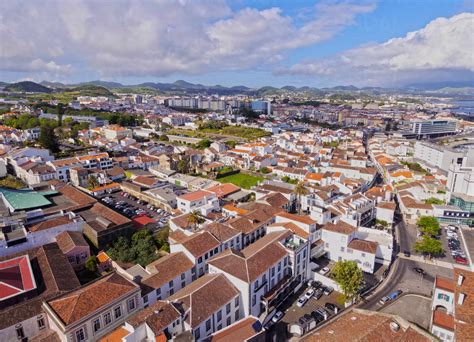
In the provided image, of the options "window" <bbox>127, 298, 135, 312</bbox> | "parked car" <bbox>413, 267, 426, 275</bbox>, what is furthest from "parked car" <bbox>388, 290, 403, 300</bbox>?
"window" <bbox>127, 298, 135, 312</bbox>

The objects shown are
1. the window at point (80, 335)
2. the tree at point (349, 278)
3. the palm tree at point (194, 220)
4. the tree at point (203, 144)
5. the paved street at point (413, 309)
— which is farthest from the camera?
the tree at point (203, 144)

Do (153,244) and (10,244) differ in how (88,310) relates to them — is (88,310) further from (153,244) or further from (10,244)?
(10,244)

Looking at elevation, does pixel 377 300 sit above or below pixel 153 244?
below

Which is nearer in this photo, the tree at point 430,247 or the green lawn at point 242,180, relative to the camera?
the tree at point 430,247

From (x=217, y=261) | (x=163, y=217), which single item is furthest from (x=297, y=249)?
(x=163, y=217)

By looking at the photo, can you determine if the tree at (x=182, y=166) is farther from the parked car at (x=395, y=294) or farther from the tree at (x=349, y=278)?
the parked car at (x=395, y=294)

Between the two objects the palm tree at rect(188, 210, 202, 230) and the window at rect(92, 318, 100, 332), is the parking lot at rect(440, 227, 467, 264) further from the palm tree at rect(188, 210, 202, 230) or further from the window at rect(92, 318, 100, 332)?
the window at rect(92, 318, 100, 332)

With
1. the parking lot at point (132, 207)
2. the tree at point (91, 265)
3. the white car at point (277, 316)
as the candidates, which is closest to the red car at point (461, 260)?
A: the white car at point (277, 316)
